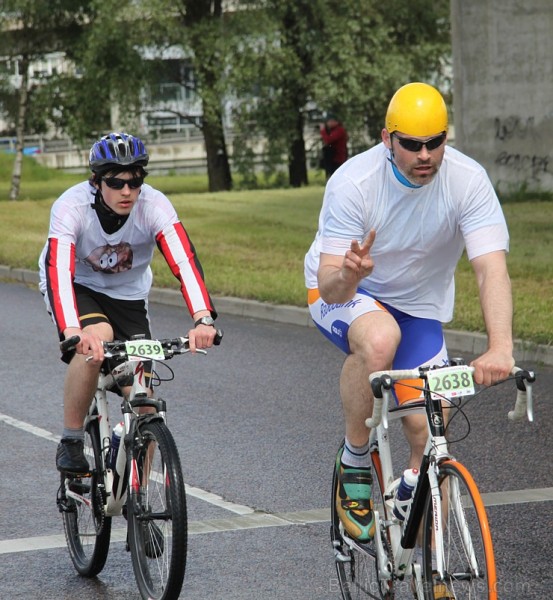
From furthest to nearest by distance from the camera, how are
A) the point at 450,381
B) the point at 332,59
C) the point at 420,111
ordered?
the point at 332,59 → the point at 420,111 → the point at 450,381

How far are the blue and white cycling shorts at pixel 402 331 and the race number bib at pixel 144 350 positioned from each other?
0.60 m

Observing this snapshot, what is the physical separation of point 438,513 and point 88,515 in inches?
85.1

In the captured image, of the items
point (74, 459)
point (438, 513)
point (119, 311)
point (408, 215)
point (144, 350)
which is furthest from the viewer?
point (119, 311)

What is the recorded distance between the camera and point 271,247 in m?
19.7

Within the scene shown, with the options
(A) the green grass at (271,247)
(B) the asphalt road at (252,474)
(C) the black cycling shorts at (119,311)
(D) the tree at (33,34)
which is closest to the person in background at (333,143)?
(A) the green grass at (271,247)

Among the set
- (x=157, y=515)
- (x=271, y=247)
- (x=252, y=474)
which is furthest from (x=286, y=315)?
(x=157, y=515)

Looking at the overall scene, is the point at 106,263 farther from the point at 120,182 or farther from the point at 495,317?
the point at 495,317

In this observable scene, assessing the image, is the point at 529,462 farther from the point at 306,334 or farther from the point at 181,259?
the point at 306,334

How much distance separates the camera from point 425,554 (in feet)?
12.9

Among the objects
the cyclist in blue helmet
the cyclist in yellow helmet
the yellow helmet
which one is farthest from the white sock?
the yellow helmet

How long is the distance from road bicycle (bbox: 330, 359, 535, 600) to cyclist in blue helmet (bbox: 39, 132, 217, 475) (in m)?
1.13

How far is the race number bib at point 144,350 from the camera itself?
4.87m

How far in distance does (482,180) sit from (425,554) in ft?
4.29

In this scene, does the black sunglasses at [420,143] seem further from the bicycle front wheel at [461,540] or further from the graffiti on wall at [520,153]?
the graffiti on wall at [520,153]
